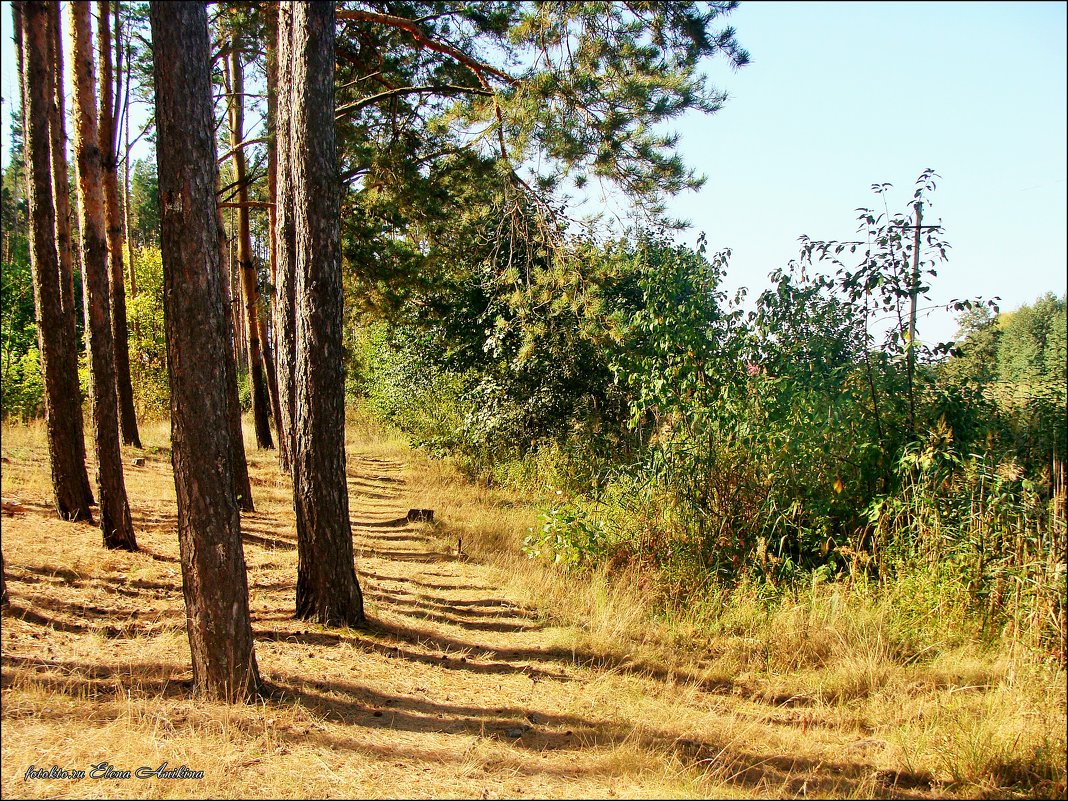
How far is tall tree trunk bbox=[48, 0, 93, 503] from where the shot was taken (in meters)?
7.19

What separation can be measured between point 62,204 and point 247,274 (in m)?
4.91

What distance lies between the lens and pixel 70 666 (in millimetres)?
4367

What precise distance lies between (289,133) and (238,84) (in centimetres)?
1217

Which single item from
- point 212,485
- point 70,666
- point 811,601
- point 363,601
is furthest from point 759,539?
point 70,666

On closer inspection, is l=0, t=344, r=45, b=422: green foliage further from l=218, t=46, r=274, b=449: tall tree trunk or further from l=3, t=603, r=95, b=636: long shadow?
l=3, t=603, r=95, b=636: long shadow

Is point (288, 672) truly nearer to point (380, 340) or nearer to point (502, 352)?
point (502, 352)

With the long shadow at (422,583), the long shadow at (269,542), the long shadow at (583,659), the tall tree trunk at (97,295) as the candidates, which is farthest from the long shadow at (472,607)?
the tall tree trunk at (97,295)

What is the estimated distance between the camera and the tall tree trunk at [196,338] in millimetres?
4039

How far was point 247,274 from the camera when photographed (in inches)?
552

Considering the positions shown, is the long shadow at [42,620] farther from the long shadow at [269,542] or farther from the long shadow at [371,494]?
the long shadow at [371,494]

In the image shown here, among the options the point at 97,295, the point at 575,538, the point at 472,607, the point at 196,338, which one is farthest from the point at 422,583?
the point at 97,295

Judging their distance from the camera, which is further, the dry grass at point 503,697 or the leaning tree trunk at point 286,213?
the leaning tree trunk at point 286,213

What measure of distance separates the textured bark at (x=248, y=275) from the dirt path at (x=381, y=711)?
25.9ft

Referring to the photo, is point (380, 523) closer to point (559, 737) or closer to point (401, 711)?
point (401, 711)
